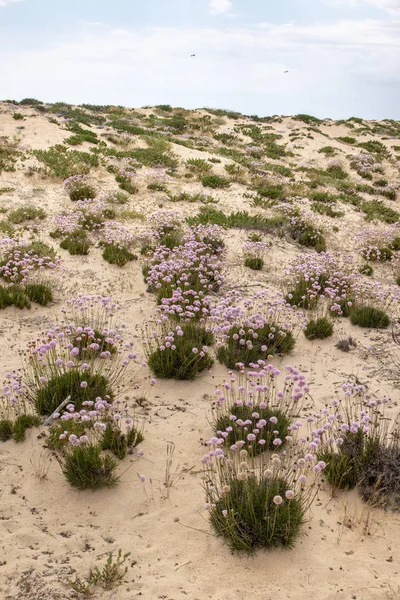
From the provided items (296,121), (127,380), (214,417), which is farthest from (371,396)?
(296,121)

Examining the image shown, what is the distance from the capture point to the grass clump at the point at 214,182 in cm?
1720

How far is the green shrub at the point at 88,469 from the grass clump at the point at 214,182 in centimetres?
1417

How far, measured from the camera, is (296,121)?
1529 inches

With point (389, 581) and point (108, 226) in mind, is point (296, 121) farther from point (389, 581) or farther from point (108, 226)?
point (389, 581)

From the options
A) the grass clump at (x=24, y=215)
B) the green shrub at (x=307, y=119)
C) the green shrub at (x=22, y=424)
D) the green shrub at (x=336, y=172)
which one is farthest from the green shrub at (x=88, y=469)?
the green shrub at (x=307, y=119)

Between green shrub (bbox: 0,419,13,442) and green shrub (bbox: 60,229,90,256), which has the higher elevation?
green shrub (bbox: 60,229,90,256)

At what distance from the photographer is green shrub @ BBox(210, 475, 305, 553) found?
3664mm

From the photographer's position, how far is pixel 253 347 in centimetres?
682

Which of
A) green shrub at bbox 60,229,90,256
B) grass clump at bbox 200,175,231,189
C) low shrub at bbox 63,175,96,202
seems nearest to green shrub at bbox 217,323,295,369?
green shrub at bbox 60,229,90,256

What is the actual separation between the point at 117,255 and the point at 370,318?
5900mm

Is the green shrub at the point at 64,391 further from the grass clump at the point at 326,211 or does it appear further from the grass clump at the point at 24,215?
the grass clump at the point at 326,211

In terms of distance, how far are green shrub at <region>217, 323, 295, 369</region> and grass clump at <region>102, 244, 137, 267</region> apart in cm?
442

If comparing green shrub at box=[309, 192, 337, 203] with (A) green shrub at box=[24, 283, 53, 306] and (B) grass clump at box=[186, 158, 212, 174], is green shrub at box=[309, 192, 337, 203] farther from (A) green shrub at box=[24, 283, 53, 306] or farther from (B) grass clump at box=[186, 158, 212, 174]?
(A) green shrub at box=[24, 283, 53, 306]

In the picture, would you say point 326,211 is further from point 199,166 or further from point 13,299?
Answer: point 13,299
